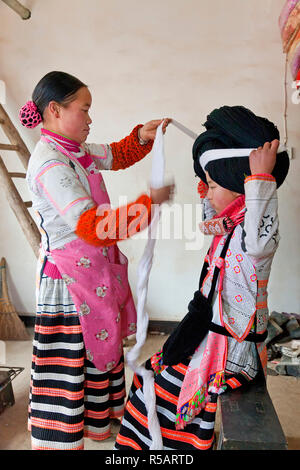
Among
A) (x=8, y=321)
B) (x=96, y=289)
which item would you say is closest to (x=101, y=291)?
(x=96, y=289)

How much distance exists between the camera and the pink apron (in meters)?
1.40

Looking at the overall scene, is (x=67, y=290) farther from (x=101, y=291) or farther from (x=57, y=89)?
(x=57, y=89)

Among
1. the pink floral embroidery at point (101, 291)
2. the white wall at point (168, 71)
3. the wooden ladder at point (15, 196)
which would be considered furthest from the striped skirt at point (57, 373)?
the white wall at point (168, 71)

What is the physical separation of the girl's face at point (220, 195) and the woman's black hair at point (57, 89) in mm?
584

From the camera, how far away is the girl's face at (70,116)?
1.37 metres

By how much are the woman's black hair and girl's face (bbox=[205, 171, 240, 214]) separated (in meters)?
0.58

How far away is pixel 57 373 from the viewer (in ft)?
4.76

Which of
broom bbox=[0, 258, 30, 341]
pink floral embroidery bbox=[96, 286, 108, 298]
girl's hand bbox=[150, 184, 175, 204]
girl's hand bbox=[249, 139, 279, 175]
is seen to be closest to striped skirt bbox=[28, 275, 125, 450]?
pink floral embroidery bbox=[96, 286, 108, 298]

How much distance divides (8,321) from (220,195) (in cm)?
234

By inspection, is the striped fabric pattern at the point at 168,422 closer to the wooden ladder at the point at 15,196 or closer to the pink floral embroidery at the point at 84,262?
the pink floral embroidery at the point at 84,262

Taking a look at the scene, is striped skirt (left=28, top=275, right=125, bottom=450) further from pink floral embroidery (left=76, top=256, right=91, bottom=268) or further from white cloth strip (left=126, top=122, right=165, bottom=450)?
white cloth strip (left=126, top=122, right=165, bottom=450)

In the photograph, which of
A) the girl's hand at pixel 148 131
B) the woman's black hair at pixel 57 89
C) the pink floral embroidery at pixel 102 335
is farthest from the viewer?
the girl's hand at pixel 148 131

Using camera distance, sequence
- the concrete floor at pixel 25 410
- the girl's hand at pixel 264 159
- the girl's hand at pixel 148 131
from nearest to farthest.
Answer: the girl's hand at pixel 264 159, the girl's hand at pixel 148 131, the concrete floor at pixel 25 410

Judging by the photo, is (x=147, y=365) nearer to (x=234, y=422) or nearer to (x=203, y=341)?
(x=203, y=341)
